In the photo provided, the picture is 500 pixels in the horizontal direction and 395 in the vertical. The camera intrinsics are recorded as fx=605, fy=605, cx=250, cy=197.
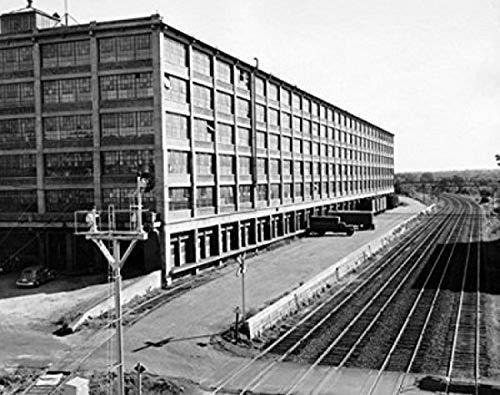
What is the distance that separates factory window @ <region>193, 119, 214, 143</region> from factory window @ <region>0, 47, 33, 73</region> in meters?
11.5

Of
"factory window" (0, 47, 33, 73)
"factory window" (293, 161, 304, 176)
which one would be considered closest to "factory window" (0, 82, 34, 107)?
"factory window" (0, 47, 33, 73)

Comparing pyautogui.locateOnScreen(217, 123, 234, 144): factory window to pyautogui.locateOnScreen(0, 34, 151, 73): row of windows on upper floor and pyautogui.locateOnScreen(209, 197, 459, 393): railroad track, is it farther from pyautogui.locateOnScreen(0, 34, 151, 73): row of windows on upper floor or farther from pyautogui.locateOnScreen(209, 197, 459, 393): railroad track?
pyautogui.locateOnScreen(209, 197, 459, 393): railroad track

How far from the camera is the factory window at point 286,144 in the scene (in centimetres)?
6055

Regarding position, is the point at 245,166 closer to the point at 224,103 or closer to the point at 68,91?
the point at 224,103

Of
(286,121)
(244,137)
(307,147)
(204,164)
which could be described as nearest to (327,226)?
(307,147)

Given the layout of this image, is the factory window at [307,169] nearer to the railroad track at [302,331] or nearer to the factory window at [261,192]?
the factory window at [261,192]

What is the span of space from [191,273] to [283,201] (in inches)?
824

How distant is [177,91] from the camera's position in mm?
39469

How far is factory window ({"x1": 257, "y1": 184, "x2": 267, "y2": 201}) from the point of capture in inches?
2106

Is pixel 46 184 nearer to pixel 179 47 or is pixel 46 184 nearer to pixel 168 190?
pixel 168 190

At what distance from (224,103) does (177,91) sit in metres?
7.62

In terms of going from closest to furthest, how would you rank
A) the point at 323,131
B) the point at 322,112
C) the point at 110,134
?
1. the point at 110,134
2. the point at 322,112
3. the point at 323,131

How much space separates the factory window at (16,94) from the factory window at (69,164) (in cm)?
407

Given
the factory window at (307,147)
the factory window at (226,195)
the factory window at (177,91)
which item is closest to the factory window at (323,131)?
the factory window at (307,147)
